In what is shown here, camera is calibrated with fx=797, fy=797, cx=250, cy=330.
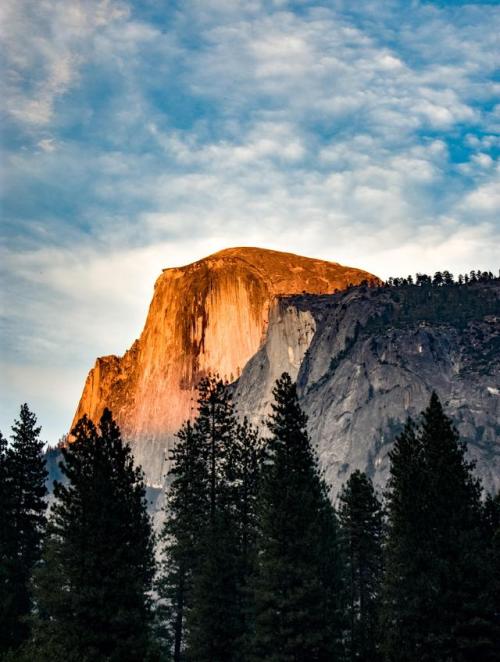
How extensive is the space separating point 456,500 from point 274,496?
936cm

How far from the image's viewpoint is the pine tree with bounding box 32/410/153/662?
3422 cm

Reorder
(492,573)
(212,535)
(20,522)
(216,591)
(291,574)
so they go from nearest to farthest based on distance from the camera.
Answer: (291,574) → (492,573) → (216,591) → (212,535) → (20,522)

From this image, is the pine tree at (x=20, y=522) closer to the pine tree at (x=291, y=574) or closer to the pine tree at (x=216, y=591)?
the pine tree at (x=216, y=591)

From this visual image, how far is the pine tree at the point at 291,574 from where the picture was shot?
3872 centimetres

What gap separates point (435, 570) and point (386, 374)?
133 metres

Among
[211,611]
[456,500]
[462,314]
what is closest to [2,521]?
[211,611]

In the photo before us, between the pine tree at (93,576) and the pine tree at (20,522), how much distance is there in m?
5.72

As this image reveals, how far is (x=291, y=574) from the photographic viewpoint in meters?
39.5

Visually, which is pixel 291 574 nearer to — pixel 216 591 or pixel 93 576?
pixel 216 591

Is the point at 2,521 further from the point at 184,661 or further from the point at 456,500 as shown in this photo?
the point at 456,500

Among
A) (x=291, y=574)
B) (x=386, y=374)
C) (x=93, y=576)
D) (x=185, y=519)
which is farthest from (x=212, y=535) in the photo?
(x=386, y=374)

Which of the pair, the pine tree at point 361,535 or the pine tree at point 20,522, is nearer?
the pine tree at point 20,522

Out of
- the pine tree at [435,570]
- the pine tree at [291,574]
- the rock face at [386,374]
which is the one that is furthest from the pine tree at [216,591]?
the rock face at [386,374]

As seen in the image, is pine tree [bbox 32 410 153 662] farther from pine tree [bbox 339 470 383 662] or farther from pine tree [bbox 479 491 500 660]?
pine tree [bbox 339 470 383 662]
